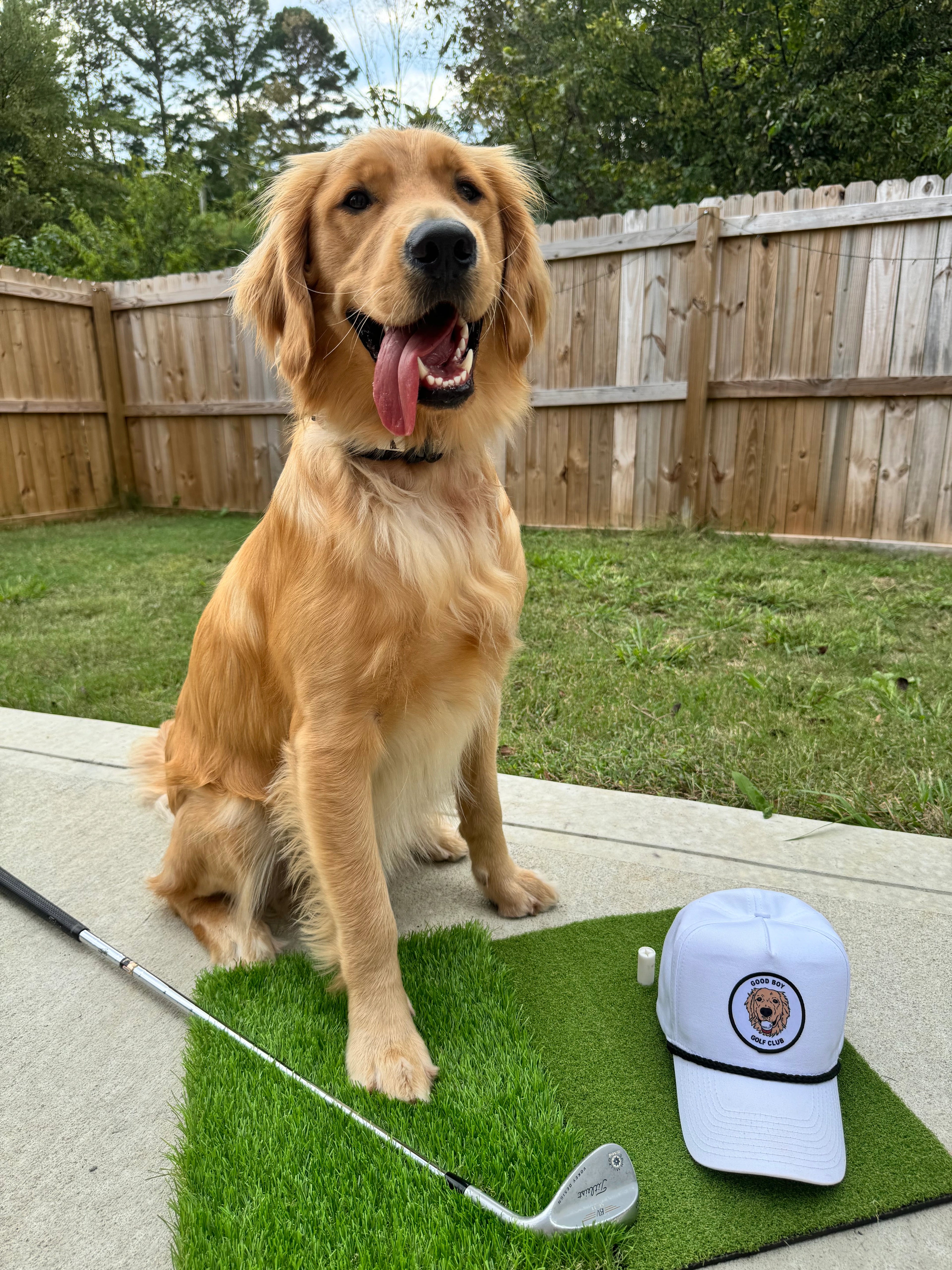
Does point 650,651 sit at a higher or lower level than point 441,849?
higher

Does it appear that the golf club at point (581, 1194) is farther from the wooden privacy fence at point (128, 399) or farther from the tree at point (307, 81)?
the tree at point (307, 81)

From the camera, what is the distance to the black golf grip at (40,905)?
6.66 feet

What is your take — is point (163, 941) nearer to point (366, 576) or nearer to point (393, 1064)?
point (393, 1064)

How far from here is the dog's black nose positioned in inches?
62.7

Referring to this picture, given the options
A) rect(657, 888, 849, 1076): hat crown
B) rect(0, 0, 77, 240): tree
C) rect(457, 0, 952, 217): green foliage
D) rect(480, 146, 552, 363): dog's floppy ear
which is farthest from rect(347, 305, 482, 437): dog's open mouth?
rect(0, 0, 77, 240): tree

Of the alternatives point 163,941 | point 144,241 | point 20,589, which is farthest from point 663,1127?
point 144,241

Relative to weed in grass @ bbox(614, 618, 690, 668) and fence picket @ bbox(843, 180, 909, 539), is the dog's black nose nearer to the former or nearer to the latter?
weed in grass @ bbox(614, 618, 690, 668)

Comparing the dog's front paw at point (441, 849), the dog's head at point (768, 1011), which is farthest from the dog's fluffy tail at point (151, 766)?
the dog's head at point (768, 1011)

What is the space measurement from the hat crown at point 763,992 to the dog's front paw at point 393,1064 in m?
0.52

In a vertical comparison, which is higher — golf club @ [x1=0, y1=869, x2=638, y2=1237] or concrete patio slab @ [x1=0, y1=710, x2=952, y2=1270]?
golf club @ [x1=0, y1=869, x2=638, y2=1237]

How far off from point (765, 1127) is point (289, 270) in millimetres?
2010

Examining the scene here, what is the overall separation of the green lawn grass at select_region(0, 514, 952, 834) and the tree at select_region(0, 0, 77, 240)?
54.0 ft

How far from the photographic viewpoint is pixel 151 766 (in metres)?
2.63

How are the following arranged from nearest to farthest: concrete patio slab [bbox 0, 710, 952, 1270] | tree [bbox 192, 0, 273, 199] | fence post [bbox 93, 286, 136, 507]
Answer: concrete patio slab [bbox 0, 710, 952, 1270] → fence post [bbox 93, 286, 136, 507] → tree [bbox 192, 0, 273, 199]
